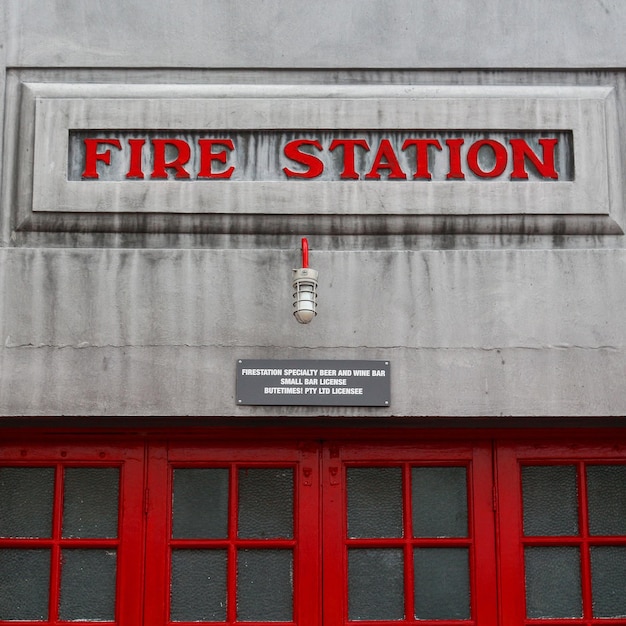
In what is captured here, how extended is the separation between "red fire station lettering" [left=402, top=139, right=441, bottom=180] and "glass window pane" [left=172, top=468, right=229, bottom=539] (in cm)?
238

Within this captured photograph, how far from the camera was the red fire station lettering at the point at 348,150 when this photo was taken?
21.4ft

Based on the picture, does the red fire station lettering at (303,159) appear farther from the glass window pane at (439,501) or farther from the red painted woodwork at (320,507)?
the glass window pane at (439,501)

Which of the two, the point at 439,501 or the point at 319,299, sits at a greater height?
the point at 319,299

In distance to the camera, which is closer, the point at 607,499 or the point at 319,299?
the point at 319,299

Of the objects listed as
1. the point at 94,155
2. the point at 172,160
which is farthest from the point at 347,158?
the point at 94,155

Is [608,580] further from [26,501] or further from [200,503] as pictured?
[26,501]

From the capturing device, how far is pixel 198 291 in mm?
6316

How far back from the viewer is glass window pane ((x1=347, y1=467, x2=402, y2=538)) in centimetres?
650

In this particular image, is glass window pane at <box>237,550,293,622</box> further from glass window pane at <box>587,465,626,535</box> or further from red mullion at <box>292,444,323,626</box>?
glass window pane at <box>587,465,626,535</box>

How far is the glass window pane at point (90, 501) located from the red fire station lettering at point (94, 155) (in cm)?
198

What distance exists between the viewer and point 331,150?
657 centimetres

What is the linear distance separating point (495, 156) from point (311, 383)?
198cm

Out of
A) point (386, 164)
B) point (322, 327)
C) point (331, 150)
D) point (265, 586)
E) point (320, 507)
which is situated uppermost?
Answer: point (331, 150)
